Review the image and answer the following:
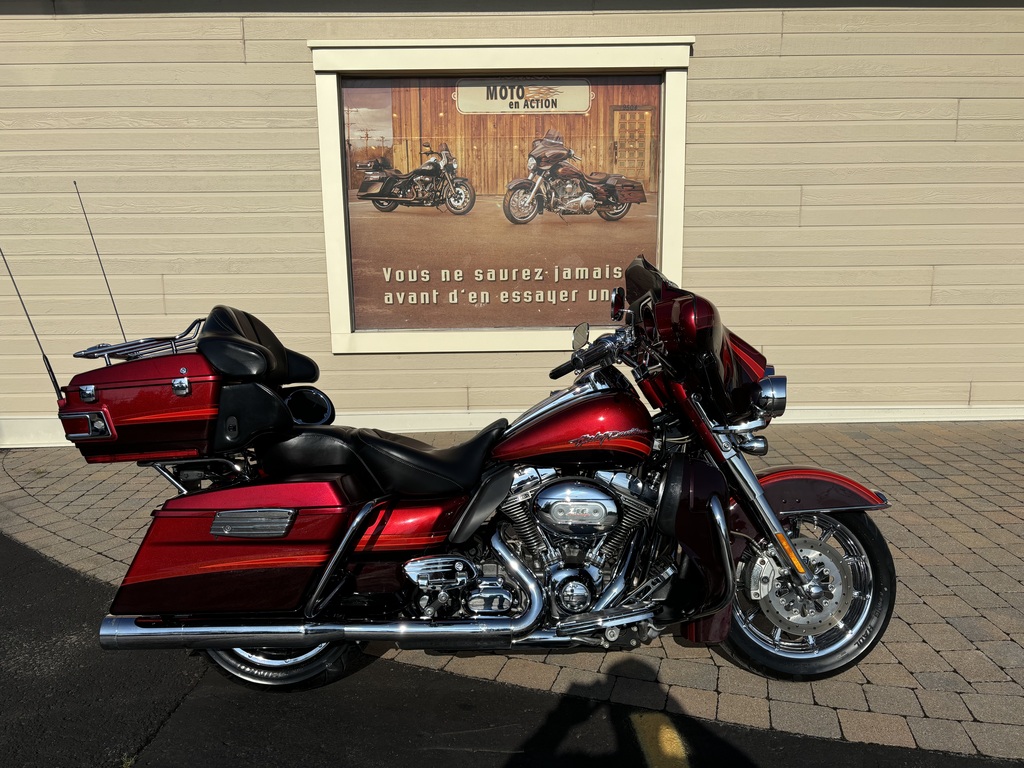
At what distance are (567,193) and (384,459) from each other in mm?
4165

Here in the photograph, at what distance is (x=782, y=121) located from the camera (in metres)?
5.86

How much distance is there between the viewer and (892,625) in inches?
124

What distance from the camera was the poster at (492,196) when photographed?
591cm

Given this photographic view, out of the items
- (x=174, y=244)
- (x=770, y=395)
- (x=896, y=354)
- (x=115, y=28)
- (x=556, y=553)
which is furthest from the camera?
(x=896, y=354)

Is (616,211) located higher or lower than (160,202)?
lower

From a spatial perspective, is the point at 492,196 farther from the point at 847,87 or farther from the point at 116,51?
the point at 116,51

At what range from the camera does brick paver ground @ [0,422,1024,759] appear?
260 cm

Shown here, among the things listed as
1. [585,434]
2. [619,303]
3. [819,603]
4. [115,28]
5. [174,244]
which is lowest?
[819,603]

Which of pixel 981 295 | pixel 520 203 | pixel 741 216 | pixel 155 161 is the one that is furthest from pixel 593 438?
pixel 981 295

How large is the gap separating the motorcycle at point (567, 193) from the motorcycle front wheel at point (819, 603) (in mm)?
3973

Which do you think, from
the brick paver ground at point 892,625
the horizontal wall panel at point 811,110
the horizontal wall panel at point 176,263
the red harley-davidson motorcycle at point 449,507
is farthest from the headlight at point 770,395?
the horizontal wall panel at point 176,263

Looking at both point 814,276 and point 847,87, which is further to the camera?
point 814,276

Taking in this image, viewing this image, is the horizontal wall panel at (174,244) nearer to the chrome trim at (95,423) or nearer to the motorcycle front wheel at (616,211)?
the motorcycle front wheel at (616,211)

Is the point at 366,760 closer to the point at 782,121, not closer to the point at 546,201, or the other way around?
the point at 546,201
